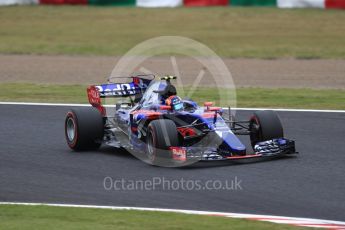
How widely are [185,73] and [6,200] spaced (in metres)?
11.2

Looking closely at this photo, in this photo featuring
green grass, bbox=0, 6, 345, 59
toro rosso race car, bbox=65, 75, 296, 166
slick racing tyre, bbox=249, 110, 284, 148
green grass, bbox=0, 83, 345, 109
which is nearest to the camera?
toro rosso race car, bbox=65, 75, 296, 166

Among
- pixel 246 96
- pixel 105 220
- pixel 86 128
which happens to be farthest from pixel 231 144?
pixel 246 96

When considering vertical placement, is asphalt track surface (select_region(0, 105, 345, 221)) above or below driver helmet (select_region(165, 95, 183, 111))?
below

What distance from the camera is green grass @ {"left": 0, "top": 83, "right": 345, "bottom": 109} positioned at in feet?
52.4

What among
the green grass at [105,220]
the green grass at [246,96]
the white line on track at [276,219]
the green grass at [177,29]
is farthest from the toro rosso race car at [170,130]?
the green grass at [177,29]

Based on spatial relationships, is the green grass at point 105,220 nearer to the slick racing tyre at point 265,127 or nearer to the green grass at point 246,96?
the slick racing tyre at point 265,127

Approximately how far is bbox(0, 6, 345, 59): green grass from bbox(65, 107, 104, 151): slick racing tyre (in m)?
11.3

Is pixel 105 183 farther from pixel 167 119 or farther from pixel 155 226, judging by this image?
pixel 155 226

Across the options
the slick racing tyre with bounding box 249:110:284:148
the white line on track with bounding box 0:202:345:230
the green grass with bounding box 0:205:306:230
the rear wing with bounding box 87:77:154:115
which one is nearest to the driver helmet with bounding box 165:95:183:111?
the slick racing tyre with bounding box 249:110:284:148

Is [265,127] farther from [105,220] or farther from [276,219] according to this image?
[105,220]

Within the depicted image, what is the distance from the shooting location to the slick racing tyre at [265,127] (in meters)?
11.2

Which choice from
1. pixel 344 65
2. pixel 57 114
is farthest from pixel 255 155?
pixel 344 65

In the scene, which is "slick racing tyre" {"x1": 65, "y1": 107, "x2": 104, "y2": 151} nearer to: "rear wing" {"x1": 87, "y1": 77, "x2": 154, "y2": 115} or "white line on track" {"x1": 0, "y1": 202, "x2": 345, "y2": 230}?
"rear wing" {"x1": 87, "y1": 77, "x2": 154, "y2": 115}

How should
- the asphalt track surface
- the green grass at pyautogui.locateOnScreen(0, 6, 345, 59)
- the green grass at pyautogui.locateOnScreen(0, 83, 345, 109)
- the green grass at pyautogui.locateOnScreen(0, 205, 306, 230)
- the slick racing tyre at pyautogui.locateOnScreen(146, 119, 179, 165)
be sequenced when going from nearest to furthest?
the green grass at pyautogui.locateOnScreen(0, 205, 306, 230) < the asphalt track surface < the slick racing tyre at pyautogui.locateOnScreen(146, 119, 179, 165) < the green grass at pyautogui.locateOnScreen(0, 83, 345, 109) < the green grass at pyautogui.locateOnScreen(0, 6, 345, 59)
